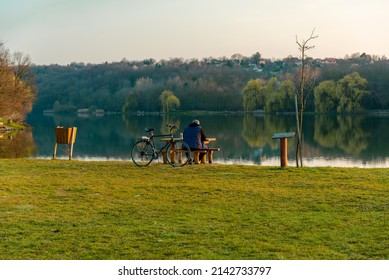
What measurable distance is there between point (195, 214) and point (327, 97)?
227ft

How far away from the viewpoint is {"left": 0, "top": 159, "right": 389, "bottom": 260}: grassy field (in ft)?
20.7

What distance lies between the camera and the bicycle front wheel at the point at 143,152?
573 inches

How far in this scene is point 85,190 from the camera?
1057 cm

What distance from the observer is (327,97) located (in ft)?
245

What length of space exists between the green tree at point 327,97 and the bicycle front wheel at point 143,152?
62.5m

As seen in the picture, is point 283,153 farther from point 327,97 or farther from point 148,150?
point 327,97

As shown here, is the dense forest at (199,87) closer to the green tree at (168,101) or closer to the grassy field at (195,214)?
the green tree at (168,101)

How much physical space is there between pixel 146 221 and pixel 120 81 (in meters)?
153

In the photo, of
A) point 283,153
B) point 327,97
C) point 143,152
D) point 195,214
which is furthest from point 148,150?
point 327,97

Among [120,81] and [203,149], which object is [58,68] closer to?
[120,81]

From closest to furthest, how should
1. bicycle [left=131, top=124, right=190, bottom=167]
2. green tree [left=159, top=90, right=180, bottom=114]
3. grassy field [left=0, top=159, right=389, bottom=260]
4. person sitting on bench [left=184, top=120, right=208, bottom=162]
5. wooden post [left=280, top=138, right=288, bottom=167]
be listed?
1. grassy field [left=0, top=159, right=389, bottom=260]
2. wooden post [left=280, top=138, right=288, bottom=167]
3. bicycle [left=131, top=124, right=190, bottom=167]
4. person sitting on bench [left=184, top=120, right=208, bottom=162]
5. green tree [left=159, top=90, right=180, bottom=114]

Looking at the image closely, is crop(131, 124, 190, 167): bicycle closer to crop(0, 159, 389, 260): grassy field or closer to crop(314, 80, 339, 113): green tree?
crop(0, 159, 389, 260): grassy field

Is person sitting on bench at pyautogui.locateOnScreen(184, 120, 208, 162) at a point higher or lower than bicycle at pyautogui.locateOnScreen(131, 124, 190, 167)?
higher

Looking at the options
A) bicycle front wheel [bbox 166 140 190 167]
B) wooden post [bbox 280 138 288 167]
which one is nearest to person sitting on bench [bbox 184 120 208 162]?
bicycle front wheel [bbox 166 140 190 167]
